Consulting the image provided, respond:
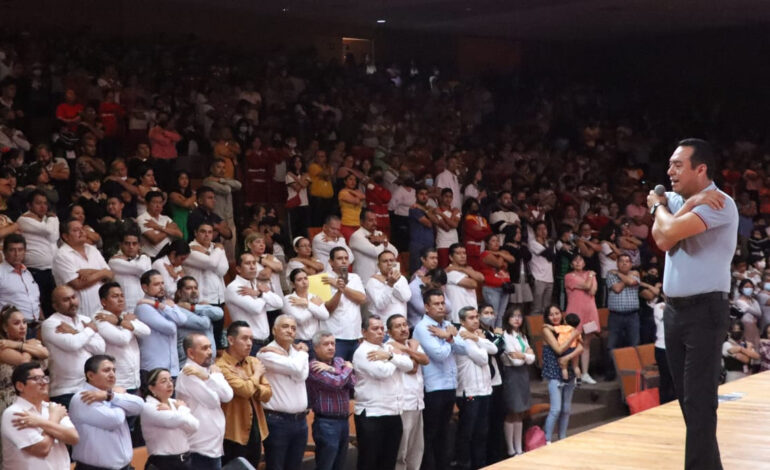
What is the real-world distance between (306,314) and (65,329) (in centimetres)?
199

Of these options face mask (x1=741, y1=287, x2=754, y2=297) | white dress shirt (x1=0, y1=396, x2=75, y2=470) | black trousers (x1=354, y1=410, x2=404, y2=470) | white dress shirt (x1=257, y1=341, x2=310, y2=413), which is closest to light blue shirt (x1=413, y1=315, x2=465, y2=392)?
Answer: black trousers (x1=354, y1=410, x2=404, y2=470)

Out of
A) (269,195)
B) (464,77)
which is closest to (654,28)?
(464,77)

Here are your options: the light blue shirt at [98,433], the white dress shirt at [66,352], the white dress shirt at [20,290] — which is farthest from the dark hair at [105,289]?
the light blue shirt at [98,433]

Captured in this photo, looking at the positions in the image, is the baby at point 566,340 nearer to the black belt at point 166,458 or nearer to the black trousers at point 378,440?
the black trousers at point 378,440

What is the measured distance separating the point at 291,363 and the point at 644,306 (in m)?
5.62

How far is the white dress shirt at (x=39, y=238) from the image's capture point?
314 inches

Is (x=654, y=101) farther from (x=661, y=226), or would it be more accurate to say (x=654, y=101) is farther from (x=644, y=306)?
(x=661, y=226)

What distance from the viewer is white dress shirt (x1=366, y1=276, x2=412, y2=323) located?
8864 millimetres

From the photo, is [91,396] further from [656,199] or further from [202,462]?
[656,199]

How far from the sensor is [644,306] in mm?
11664

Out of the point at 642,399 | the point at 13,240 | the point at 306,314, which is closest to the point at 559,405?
the point at 642,399

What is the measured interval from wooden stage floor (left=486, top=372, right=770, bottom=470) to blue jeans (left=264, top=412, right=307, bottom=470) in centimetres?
251

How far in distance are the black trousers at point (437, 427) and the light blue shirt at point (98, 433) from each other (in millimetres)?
2871

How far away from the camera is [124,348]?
703 cm
